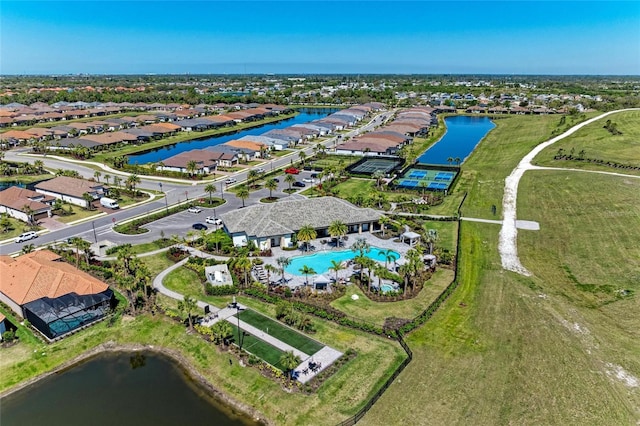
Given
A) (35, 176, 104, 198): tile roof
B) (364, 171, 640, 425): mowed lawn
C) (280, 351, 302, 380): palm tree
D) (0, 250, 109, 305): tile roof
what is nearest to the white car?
(0, 250, 109, 305): tile roof

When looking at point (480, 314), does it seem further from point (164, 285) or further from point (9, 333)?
point (9, 333)

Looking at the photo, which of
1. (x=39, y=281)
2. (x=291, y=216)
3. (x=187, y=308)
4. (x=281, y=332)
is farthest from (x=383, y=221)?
(x=39, y=281)

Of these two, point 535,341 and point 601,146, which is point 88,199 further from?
point 601,146

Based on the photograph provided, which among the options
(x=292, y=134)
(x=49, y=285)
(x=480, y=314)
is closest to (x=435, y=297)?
(x=480, y=314)

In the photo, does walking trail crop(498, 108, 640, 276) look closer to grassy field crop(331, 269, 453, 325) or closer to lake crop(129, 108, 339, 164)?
grassy field crop(331, 269, 453, 325)

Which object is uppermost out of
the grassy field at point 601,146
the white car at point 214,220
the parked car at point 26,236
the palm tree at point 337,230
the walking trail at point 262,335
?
the grassy field at point 601,146

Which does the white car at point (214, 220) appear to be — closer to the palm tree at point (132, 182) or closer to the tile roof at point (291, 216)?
the tile roof at point (291, 216)

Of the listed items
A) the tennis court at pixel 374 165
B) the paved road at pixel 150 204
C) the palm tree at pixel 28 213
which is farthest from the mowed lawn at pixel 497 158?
the palm tree at pixel 28 213
